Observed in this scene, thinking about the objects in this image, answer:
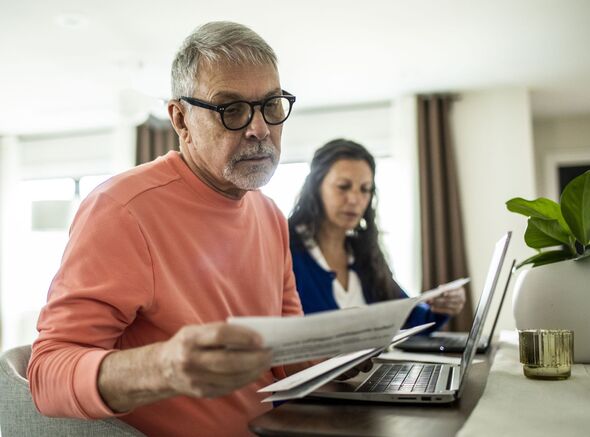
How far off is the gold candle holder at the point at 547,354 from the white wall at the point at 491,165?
454 cm

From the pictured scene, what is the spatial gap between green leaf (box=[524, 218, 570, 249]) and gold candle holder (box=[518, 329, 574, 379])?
0.34 meters

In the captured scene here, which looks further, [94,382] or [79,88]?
[79,88]

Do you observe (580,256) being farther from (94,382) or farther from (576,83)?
(576,83)


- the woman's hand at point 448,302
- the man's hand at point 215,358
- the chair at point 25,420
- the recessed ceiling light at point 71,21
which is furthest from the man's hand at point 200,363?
the recessed ceiling light at point 71,21

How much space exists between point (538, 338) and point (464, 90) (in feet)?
16.1

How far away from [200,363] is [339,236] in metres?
1.93

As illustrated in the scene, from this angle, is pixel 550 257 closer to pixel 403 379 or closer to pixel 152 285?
pixel 403 379

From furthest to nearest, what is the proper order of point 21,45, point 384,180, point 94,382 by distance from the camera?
1. point 384,180
2. point 21,45
3. point 94,382

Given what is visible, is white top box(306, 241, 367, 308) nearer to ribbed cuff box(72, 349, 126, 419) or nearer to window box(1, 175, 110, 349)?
ribbed cuff box(72, 349, 126, 419)

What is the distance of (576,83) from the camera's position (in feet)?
17.7

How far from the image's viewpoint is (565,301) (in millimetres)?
1314

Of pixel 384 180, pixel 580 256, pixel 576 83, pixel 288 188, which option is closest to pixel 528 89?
pixel 576 83

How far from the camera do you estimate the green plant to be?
130cm

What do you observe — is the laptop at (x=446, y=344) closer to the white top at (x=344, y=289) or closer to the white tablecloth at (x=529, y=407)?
the white tablecloth at (x=529, y=407)
